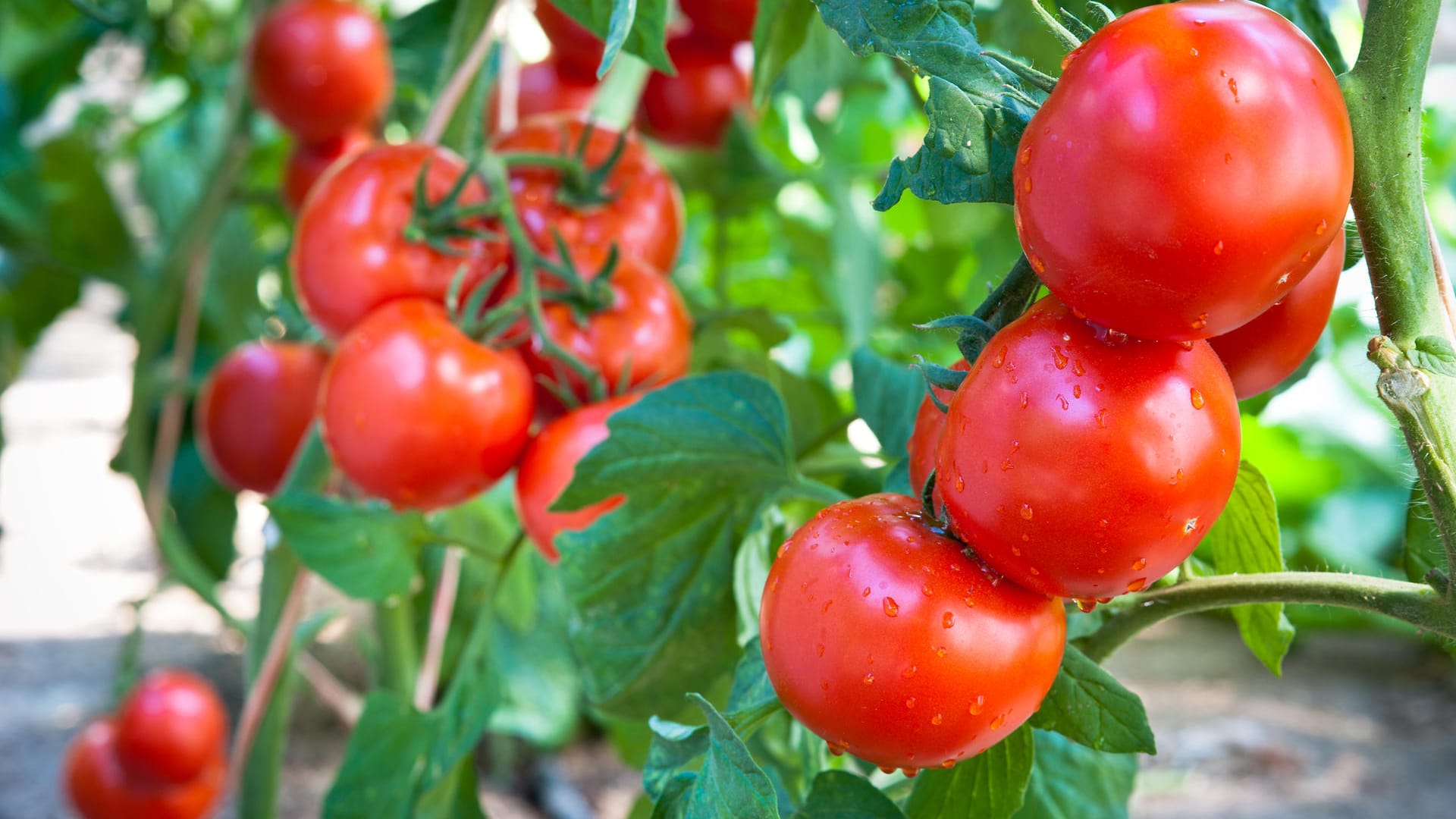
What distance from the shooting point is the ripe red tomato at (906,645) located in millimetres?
258

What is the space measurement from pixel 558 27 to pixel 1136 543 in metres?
0.54

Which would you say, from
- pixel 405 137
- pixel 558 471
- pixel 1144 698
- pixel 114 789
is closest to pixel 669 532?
pixel 558 471

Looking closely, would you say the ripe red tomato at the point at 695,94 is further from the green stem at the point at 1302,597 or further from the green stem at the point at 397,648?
the green stem at the point at 1302,597

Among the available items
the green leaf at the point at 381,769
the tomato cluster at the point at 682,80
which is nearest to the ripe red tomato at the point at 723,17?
the tomato cluster at the point at 682,80

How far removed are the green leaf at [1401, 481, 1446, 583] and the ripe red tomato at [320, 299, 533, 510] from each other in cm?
30

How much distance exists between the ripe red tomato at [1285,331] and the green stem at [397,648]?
66 centimetres

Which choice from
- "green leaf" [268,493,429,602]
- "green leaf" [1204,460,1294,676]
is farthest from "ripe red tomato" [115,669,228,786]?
"green leaf" [1204,460,1294,676]

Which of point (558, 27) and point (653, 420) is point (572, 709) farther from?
point (653, 420)

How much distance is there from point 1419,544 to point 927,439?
0.14 m

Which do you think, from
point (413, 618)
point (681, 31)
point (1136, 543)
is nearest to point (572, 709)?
point (413, 618)

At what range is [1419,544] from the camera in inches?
12.7

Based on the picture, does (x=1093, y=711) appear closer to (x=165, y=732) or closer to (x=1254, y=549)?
(x=1254, y=549)

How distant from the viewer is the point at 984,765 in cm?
31

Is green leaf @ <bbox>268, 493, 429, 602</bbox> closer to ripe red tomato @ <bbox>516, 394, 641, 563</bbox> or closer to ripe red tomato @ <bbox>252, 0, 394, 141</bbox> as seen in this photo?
ripe red tomato @ <bbox>516, 394, 641, 563</bbox>
